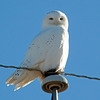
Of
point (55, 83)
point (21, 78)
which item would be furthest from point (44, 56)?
point (55, 83)

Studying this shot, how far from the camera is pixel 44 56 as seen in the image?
4973 mm

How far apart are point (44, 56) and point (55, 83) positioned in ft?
3.64

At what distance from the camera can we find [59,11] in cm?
682

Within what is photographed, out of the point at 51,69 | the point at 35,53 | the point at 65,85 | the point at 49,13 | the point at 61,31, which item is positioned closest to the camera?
the point at 65,85

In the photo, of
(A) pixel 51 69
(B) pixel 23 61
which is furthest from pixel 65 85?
(B) pixel 23 61

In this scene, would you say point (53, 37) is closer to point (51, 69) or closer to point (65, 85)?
point (51, 69)

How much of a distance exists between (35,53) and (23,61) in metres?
0.21

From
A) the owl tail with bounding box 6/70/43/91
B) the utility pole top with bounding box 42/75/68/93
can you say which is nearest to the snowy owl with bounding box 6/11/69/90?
the owl tail with bounding box 6/70/43/91

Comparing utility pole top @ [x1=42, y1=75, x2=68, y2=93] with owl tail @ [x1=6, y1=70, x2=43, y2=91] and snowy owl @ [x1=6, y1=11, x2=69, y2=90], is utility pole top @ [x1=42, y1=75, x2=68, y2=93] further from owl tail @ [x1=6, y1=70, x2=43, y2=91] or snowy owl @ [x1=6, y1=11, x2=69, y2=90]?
owl tail @ [x1=6, y1=70, x2=43, y2=91]

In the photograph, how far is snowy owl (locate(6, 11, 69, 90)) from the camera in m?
4.71

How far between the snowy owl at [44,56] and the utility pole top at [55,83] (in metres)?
0.51

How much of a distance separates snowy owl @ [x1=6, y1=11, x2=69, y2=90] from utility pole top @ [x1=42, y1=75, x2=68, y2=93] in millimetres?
511

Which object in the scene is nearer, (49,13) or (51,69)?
(51,69)

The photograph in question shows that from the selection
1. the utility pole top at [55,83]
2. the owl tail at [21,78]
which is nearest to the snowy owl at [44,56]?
the owl tail at [21,78]
